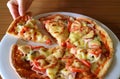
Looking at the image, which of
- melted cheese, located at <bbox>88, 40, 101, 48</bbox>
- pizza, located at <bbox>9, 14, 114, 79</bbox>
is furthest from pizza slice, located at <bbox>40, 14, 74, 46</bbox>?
melted cheese, located at <bbox>88, 40, 101, 48</bbox>

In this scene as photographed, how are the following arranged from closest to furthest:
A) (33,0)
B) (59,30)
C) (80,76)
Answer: (80,76)
(59,30)
(33,0)

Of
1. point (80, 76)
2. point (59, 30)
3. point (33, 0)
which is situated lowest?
point (80, 76)

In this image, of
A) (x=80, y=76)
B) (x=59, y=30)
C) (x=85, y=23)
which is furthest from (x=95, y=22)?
(x=80, y=76)

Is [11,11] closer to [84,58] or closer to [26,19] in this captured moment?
[26,19]

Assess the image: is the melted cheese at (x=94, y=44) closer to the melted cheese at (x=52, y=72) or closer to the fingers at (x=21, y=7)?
the melted cheese at (x=52, y=72)

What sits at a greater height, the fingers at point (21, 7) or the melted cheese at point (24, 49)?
the fingers at point (21, 7)

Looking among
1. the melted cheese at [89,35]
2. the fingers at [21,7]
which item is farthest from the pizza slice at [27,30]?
the melted cheese at [89,35]
